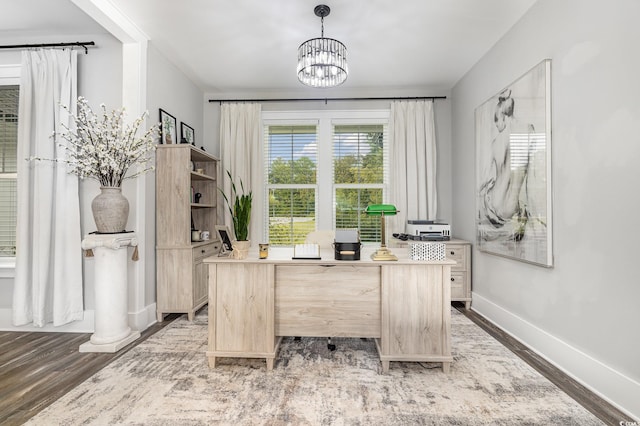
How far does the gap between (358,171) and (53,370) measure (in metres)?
3.78

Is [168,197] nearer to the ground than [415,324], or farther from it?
farther from it

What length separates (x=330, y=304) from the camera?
2289mm

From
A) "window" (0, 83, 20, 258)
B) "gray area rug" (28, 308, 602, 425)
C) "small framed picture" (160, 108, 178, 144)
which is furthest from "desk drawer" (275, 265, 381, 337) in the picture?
"window" (0, 83, 20, 258)

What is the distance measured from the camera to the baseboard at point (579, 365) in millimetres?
1695

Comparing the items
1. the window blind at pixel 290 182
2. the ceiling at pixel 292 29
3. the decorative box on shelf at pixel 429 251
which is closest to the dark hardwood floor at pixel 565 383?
the decorative box on shelf at pixel 429 251

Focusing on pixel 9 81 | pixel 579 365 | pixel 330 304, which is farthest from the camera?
pixel 9 81

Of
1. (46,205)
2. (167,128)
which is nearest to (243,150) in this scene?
(167,128)

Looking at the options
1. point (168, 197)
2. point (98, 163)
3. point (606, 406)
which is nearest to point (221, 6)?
point (98, 163)

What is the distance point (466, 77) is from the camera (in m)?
3.89

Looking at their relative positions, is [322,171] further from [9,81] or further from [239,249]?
[9,81]

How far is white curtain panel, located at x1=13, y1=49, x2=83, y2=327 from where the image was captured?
2848 mm

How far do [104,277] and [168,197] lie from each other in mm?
1007

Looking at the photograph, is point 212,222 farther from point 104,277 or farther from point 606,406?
point 606,406

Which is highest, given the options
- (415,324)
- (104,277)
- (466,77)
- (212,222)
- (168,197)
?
(466,77)
